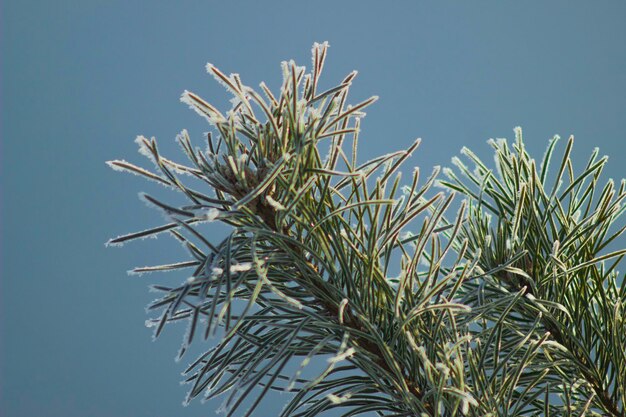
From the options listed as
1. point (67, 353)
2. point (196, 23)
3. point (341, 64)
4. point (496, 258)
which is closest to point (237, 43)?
point (196, 23)

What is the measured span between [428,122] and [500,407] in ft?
7.14

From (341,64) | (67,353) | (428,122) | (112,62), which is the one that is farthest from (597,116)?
(67,353)

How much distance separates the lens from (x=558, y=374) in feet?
0.87

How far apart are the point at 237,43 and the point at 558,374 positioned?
2242 millimetres

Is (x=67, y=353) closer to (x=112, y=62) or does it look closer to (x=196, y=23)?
(x=112, y=62)

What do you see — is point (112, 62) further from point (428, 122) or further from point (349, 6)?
point (428, 122)

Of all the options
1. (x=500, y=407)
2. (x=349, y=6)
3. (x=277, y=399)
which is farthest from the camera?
(x=349, y=6)

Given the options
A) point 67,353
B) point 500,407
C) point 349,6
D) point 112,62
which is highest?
point 349,6

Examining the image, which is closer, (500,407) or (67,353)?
(500,407)

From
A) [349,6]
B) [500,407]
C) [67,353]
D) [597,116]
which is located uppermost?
[349,6]

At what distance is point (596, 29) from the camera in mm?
2230

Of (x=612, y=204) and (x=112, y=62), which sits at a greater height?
(x=112, y=62)

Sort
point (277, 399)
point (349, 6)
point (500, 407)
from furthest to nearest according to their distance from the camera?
point (349, 6), point (277, 399), point (500, 407)

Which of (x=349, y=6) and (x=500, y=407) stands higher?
(x=349, y=6)
